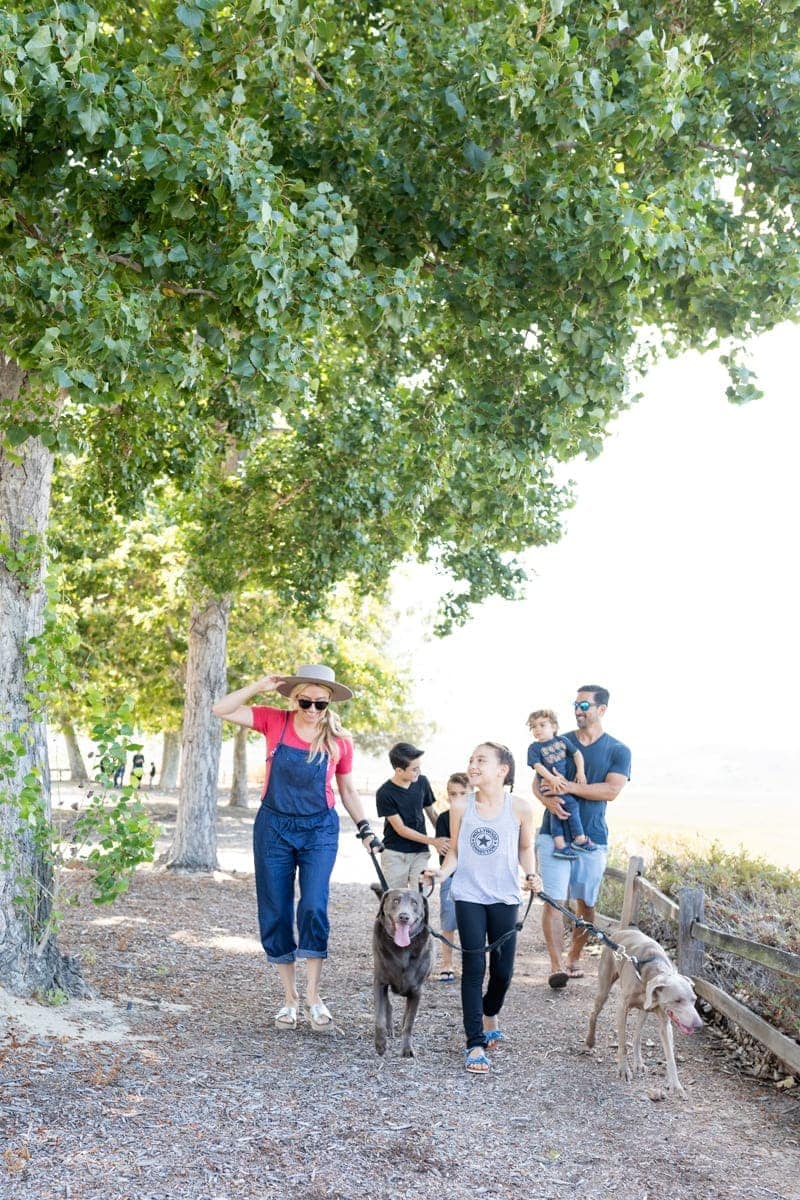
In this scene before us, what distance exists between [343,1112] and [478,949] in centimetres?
144

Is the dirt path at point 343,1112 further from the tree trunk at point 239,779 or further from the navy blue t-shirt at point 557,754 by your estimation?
the tree trunk at point 239,779

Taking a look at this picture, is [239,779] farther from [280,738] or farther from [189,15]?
[189,15]

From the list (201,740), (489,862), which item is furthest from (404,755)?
(201,740)

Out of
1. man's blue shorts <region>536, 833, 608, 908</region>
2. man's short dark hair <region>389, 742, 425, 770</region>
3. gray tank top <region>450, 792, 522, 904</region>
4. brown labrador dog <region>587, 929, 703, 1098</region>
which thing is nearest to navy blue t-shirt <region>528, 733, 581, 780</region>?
man's blue shorts <region>536, 833, 608, 908</region>

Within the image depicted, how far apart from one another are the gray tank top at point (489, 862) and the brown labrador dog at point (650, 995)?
2.59ft

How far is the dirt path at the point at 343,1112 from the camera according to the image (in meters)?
4.71

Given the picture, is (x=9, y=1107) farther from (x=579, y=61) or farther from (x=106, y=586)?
(x=106, y=586)

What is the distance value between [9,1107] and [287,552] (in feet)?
31.3

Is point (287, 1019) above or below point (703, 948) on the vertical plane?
below

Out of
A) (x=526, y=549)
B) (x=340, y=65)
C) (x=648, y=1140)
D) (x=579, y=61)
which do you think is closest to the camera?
(x=648, y=1140)

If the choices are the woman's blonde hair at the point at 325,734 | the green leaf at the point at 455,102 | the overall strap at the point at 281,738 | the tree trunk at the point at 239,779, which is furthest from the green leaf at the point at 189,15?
the tree trunk at the point at 239,779

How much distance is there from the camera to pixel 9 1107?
17.1 feet

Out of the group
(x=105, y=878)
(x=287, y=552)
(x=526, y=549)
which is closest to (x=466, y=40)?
(x=105, y=878)

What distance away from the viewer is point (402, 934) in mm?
6734
